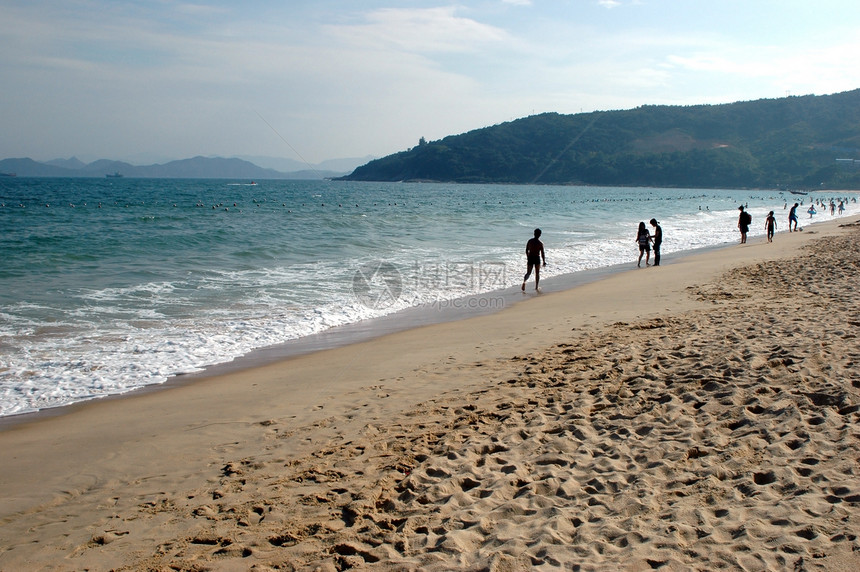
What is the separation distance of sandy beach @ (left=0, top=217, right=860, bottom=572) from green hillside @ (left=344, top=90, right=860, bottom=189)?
129651 mm

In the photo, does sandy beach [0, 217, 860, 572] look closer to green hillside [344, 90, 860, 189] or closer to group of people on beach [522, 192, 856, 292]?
group of people on beach [522, 192, 856, 292]

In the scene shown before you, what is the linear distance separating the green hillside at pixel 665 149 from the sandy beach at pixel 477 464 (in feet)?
425

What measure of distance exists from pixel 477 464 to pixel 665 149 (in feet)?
520

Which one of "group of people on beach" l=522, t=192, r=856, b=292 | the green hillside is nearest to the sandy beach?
"group of people on beach" l=522, t=192, r=856, b=292

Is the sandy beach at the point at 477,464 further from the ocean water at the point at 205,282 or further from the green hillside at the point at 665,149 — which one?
the green hillside at the point at 665,149

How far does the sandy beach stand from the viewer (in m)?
3.29

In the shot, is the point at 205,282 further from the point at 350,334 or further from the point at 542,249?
the point at 542,249

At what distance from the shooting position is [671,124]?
155875 mm

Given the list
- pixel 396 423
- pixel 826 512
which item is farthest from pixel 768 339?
pixel 396 423

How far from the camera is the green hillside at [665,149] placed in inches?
4968

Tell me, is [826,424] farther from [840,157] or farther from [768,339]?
[840,157]

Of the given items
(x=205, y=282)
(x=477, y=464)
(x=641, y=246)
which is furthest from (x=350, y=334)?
(x=641, y=246)

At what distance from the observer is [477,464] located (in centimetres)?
434

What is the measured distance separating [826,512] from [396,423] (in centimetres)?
331
